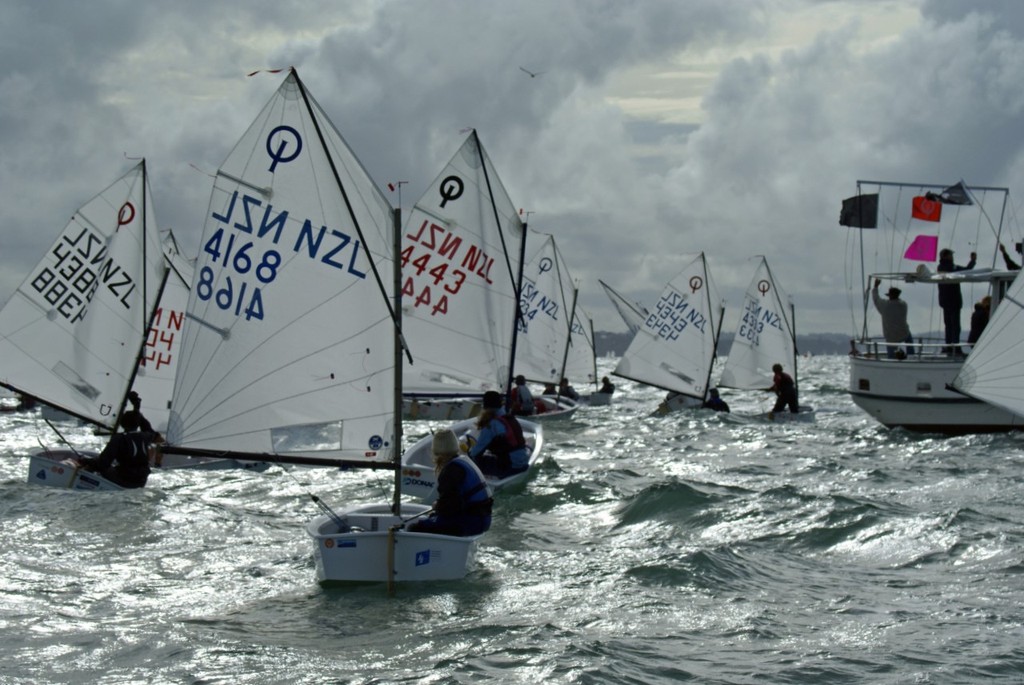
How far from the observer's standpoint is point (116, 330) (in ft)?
67.1

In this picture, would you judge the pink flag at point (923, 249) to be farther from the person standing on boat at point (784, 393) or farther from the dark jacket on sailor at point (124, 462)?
the dark jacket on sailor at point (124, 462)

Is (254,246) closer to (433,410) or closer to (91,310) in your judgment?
(91,310)

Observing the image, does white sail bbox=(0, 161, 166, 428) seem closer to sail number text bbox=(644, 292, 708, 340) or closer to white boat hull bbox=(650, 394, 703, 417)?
sail number text bbox=(644, 292, 708, 340)

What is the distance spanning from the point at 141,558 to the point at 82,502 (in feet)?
12.0

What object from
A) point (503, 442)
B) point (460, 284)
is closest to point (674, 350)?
point (460, 284)

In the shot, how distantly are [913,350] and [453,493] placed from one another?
61.1 ft

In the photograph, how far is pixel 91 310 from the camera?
67.2 ft

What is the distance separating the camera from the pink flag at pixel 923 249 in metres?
28.5

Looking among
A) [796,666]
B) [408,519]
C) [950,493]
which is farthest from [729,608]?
[950,493]

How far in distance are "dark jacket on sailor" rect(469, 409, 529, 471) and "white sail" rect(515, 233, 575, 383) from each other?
17686 millimetres

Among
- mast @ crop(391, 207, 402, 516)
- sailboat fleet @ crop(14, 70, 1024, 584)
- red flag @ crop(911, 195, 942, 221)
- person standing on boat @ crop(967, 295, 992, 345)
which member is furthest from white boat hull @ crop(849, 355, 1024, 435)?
mast @ crop(391, 207, 402, 516)

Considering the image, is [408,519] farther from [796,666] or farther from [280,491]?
[280,491]

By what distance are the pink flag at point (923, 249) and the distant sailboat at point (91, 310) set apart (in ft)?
58.0

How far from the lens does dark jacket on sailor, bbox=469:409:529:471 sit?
17.1 metres
